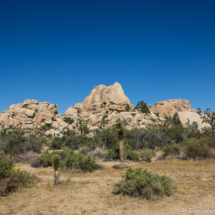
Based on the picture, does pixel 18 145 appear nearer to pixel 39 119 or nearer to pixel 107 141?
pixel 107 141

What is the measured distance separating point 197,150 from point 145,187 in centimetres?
943

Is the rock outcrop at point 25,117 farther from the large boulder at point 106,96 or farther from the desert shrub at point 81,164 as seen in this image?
the desert shrub at point 81,164

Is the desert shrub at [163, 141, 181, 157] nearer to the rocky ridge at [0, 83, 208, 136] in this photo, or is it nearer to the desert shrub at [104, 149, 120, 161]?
the desert shrub at [104, 149, 120, 161]

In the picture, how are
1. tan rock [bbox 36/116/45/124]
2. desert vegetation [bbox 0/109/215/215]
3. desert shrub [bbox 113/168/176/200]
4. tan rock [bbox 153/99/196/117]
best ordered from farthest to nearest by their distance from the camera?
tan rock [bbox 153/99/196/117], tan rock [bbox 36/116/45/124], desert vegetation [bbox 0/109/215/215], desert shrub [bbox 113/168/176/200]

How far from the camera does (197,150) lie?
46.5ft

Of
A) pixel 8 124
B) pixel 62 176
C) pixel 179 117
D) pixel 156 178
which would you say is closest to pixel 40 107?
pixel 8 124

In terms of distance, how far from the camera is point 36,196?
7.29 m

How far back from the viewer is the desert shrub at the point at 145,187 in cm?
670

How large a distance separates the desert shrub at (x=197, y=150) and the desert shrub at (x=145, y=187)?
8.03 metres

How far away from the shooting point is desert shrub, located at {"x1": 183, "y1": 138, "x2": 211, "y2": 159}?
14.0m

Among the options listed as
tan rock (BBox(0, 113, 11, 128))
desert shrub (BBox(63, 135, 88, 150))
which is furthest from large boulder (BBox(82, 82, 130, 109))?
desert shrub (BBox(63, 135, 88, 150))

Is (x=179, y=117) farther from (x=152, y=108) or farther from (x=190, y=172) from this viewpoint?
(x=152, y=108)

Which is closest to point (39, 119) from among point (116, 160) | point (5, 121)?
point (5, 121)

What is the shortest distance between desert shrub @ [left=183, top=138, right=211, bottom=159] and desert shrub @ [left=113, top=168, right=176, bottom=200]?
8.03 m
